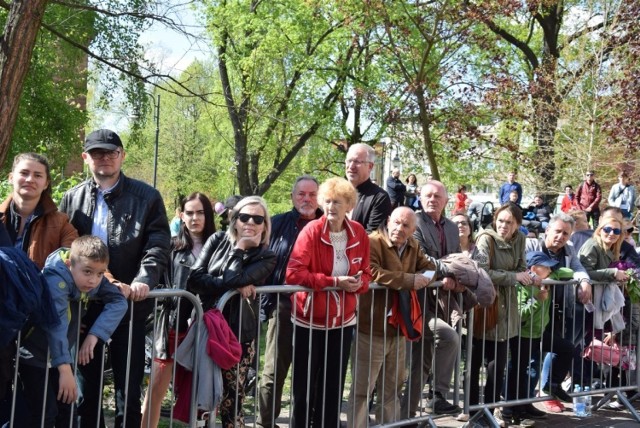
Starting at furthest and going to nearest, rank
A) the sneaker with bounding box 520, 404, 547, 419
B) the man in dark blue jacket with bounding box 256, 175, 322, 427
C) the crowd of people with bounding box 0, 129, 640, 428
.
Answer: the sneaker with bounding box 520, 404, 547, 419 < the man in dark blue jacket with bounding box 256, 175, 322, 427 < the crowd of people with bounding box 0, 129, 640, 428

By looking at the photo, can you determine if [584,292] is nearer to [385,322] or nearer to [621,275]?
[621,275]

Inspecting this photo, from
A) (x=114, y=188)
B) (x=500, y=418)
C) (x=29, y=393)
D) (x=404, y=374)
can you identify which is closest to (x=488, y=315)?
(x=500, y=418)

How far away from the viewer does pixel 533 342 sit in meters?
7.46

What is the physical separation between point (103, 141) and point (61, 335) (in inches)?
48.8

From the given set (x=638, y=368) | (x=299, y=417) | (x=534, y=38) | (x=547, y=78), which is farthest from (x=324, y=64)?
(x=299, y=417)

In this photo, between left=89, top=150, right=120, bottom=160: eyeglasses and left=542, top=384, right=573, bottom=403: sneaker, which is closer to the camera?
left=89, top=150, right=120, bottom=160: eyeglasses

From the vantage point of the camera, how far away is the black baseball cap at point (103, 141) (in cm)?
480

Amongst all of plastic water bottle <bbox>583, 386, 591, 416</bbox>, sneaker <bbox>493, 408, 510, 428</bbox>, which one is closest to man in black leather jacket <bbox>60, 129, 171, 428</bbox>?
sneaker <bbox>493, 408, 510, 428</bbox>

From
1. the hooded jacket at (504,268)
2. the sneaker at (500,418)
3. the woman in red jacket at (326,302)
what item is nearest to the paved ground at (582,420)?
the sneaker at (500,418)

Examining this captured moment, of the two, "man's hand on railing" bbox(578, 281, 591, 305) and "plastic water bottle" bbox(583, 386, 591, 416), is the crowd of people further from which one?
"plastic water bottle" bbox(583, 386, 591, 416)

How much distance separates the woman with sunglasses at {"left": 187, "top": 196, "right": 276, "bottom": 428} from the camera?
5.17 m

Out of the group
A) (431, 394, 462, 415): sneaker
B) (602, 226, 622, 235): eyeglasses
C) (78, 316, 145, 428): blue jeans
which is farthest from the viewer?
(602, 226, 622, 235): eyeglasses

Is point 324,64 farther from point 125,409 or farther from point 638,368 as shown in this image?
point 125,409

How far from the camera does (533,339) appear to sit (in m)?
7.40
